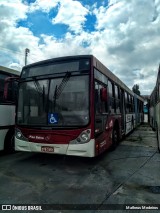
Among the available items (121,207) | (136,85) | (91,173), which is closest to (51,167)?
(91,173)

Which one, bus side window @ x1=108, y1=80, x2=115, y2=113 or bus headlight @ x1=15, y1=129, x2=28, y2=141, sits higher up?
bus side window @ x1=108, y1=80, x2=115, y2=113

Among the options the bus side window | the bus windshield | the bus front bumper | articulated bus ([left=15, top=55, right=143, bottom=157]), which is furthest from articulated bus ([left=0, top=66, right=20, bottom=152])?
the bus side window

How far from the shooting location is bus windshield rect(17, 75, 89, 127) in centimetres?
569

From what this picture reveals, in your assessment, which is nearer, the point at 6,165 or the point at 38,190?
the point at 38,190

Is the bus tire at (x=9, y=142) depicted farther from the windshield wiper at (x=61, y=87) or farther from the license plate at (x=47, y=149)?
the windshield wiper at (x=61, y=87)

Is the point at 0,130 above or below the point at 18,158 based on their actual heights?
above

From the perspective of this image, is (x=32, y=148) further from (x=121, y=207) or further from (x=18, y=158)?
(x=121, y=207)

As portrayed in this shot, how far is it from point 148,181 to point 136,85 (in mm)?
86420

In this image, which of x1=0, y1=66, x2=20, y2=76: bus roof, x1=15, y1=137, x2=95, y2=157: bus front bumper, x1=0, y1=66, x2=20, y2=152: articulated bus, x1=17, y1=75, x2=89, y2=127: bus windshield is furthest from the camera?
x1=0, y1=66, x2=20, y2=76: bus roof

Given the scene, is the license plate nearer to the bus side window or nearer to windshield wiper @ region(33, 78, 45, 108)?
windshield wiper @ region(33, 78, 45, 108)

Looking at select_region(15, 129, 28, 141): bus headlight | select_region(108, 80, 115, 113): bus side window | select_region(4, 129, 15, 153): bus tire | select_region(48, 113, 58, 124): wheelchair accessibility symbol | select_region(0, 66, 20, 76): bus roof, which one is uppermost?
select_region(0, 66, 20, 76): bus roof

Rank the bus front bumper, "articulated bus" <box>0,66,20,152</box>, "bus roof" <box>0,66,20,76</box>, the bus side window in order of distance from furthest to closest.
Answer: the bus side window < "bus roof" <box>0,66,20,76</box> < "articulated bus" <box>0,66,20,152</box> < the bus front bumper

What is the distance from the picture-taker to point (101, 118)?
253 inches

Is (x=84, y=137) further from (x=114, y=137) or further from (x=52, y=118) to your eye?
(x=114, y=137)
